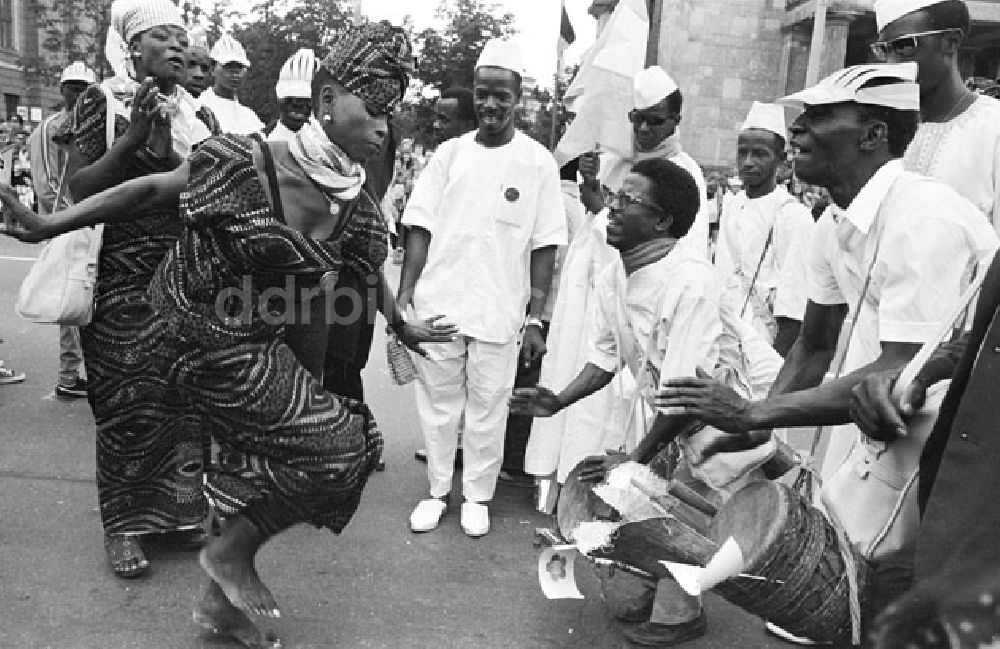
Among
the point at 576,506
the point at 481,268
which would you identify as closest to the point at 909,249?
the point at 576,506

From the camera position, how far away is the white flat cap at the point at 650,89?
425 centimetres

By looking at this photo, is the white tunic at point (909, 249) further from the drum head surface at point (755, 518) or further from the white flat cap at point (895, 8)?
the white flat cap at point (895, 8)

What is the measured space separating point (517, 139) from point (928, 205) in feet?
7.82

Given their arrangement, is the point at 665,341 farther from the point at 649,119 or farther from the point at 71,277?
the point at 71,277

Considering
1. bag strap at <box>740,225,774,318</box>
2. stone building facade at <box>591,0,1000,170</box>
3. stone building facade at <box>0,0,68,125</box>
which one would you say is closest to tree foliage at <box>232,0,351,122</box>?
stone building facade at <box>591,0,1000,170</box>

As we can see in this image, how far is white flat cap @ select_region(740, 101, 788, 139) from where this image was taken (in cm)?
565

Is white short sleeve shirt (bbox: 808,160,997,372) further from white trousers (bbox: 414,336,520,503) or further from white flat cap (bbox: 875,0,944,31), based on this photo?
white trousers (bbox: 414,336,520,503)

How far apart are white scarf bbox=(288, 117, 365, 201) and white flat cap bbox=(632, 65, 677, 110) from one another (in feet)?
6.07

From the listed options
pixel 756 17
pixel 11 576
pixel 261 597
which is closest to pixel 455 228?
pixel 261 597

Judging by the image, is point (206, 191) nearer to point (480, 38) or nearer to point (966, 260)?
point (966, 260)

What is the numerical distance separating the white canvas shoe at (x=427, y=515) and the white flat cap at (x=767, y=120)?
296 centimetres

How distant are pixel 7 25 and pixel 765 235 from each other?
36279 millimetres

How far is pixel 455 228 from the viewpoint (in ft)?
14.3

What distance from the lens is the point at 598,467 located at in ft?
9.66
